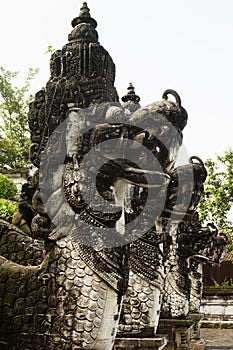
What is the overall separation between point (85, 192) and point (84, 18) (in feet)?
5.71

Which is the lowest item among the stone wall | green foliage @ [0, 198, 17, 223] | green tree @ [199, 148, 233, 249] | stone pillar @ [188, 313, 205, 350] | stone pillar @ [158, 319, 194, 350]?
stone pillar @ [158, 319, 194, 350]

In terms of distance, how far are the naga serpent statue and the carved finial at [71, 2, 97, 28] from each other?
103 millimetres

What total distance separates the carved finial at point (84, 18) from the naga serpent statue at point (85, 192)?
0.10 metres

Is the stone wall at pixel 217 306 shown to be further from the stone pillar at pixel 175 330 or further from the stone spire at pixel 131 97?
the stone spire at pixel 131 97

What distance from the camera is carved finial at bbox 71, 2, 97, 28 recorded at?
426 centimetres

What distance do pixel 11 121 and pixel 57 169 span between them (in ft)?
76.8

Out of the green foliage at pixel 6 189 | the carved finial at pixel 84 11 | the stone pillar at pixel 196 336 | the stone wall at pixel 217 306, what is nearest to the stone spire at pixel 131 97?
the carved finial at pixel 84 11

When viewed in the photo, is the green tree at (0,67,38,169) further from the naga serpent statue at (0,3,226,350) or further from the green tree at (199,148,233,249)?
the naga serpent statue at (0,3,226,350)

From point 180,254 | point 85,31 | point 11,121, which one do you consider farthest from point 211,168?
point 85,31

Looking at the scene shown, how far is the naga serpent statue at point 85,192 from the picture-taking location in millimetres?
3184

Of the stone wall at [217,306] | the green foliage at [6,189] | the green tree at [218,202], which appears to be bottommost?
the stone wall at [217,306]

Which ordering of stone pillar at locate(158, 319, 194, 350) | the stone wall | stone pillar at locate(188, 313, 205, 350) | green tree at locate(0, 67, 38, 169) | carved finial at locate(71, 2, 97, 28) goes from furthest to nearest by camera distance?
green tree at locate(0, 67, 38, 169)
the stone wall
stone pillar at locate(188, 313, 205, 350)
stone pillar at locate(158, 319, 194, 350)
carved finial at locate(71, 2, 97, 28)

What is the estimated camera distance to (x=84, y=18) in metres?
4.27

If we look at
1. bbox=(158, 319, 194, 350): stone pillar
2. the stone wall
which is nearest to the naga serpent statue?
bbox=(158, 319, 194, 350): stone pillar
